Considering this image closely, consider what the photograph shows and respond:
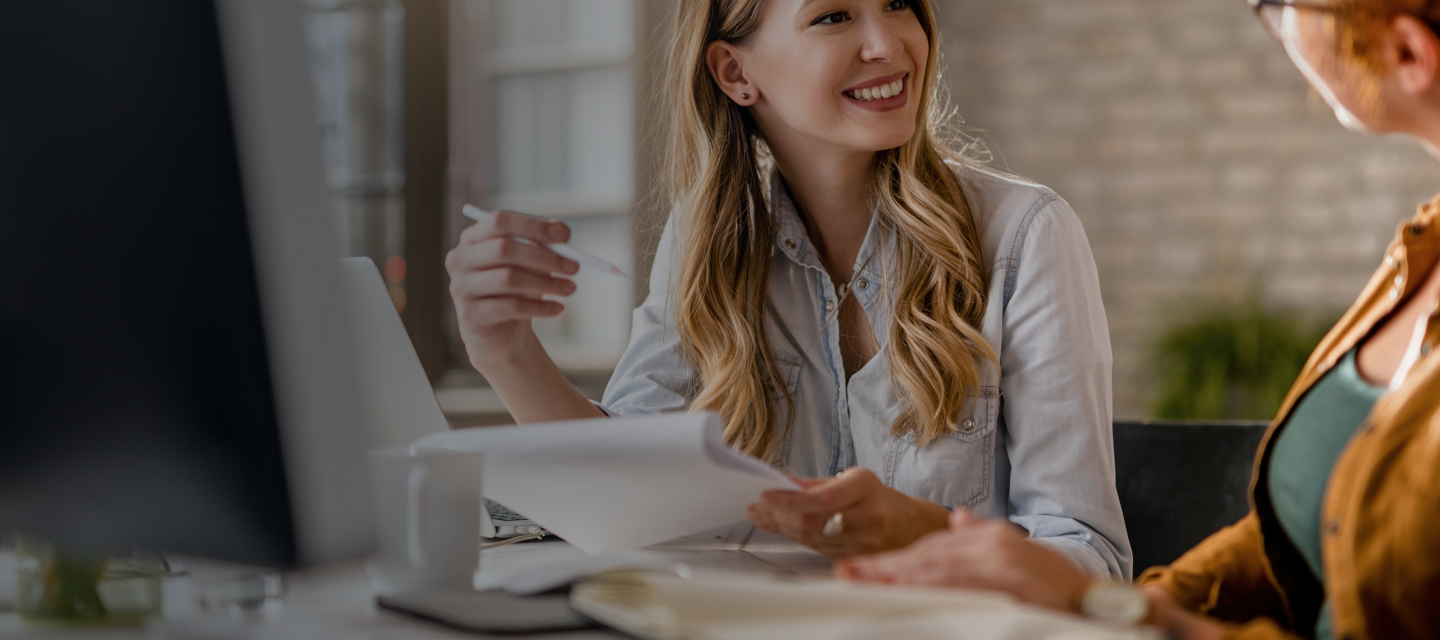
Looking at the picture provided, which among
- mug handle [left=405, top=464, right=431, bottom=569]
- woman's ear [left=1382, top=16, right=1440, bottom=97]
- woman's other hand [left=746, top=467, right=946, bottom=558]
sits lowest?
woman's other hand [left=746, top=467, right=946, bottom=558]

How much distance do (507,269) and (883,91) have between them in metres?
0.61

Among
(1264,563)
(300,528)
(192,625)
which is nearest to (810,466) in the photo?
(1264,563)

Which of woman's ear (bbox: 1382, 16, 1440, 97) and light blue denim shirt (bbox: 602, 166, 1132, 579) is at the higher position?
woman's ear (bbox: 1382, 16, 1440, 97)

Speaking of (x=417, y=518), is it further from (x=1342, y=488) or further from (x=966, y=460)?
(x=966, y=460)

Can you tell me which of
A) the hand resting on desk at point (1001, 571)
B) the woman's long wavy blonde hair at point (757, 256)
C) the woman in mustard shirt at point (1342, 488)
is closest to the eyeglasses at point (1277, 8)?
the woman in mustard shirt at point (1342, 488)

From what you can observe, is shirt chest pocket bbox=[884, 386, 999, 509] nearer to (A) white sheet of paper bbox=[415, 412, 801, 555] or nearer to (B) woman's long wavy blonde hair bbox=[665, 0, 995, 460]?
(B) woman's long wavy blonde hair bbox=[665, 0, 995, 460]

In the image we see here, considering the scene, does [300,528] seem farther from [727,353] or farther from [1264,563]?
[727,353]

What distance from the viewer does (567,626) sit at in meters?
0.60

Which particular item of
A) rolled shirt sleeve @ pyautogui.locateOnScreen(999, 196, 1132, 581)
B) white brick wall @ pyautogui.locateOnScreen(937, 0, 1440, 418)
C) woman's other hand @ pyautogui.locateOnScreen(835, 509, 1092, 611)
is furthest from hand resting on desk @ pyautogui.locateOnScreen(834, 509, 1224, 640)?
white brick wall @ pyautogui.locateOnScreen(937, 0, 1440, 418)

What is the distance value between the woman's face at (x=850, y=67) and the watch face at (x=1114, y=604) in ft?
2.79

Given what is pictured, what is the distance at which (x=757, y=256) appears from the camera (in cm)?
146

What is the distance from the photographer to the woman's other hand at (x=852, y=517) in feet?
2.69

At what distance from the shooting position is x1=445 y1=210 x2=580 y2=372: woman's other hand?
0.95 meters

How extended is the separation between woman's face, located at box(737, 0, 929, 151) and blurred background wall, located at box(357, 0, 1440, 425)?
1.67 meters
